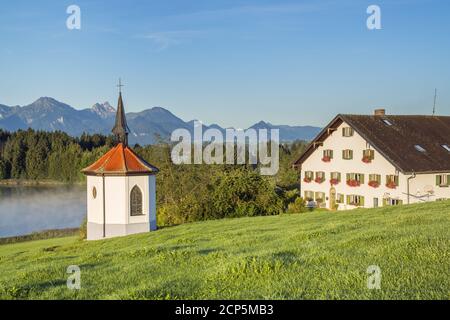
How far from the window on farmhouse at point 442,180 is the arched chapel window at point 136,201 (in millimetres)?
22407

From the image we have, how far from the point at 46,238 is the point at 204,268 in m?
32.4

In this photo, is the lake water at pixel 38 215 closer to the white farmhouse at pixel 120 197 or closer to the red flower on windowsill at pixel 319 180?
the white farmhouse at pixel 120 197

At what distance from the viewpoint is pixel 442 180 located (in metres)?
39.4

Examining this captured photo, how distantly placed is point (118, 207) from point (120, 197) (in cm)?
56

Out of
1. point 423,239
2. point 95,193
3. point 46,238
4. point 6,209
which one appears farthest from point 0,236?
point 423,239

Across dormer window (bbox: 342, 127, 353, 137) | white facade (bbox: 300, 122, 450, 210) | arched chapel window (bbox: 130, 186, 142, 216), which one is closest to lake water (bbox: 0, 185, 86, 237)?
arched chapel window (bbox: 130, 186, 142, 216)

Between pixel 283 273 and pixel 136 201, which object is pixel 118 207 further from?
pixel 283 273

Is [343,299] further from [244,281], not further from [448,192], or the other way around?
[448,192]

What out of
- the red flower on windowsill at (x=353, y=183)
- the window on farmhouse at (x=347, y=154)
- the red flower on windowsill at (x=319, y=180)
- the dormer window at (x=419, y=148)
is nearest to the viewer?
the dormer window at (x=419, y=148)

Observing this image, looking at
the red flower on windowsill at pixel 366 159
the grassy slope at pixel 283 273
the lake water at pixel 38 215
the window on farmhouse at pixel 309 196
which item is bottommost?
the lake water at pixel 38 215

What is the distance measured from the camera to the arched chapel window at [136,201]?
98.1 feet

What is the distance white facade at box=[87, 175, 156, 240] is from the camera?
97.1 ft

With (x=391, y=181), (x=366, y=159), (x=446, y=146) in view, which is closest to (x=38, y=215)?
(x=366, y=159)

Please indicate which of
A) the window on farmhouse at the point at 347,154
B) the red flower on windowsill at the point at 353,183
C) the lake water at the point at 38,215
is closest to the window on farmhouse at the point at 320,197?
the red flower on windowsill at the point at 353,183
